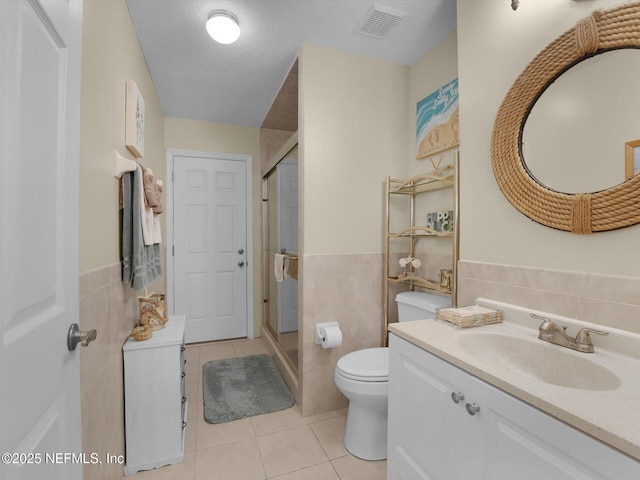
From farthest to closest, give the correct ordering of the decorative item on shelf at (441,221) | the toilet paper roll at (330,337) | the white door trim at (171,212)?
the white door trim at (171,212), the toilet paper roll at (330,337), the decorative item on shelf at (441,221)

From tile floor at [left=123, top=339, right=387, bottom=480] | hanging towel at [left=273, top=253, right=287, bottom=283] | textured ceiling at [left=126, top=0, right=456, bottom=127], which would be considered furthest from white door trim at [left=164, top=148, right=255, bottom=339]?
tile floor at [left=123, top=339, right=387, bottom=480]

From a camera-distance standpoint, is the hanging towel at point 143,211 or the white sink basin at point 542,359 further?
the hanging towel at point 143,211

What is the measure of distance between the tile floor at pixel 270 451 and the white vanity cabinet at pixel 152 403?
0.24 ft

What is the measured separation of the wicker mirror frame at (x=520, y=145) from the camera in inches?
37.0

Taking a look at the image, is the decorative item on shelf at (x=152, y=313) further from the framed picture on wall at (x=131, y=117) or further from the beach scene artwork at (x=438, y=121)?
the beach scene artwork at (x=438, y=121)

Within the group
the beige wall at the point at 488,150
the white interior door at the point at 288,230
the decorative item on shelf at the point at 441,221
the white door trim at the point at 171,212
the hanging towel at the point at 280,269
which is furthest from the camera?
the white door trim at the point at 171,212

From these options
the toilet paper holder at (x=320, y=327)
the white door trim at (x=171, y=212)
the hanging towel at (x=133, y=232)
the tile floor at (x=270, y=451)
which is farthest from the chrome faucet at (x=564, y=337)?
the white door trim at (x=171, y=212)

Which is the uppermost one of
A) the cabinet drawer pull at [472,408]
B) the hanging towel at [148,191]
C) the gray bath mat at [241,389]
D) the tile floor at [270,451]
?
the hanging towel at [148,191]

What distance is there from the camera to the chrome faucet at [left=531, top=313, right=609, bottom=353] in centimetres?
97

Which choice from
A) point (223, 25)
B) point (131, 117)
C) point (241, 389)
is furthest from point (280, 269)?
point (223, 25)

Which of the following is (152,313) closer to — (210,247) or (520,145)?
(210,247)

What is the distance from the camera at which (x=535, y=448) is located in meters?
0.69

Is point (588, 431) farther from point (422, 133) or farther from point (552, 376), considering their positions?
point (422, 133)

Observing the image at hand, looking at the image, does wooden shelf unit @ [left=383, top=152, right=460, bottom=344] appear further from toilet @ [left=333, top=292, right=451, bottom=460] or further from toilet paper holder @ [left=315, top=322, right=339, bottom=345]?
toilet paper holder @ [left=315, top=322, right=339, bottom=345]
